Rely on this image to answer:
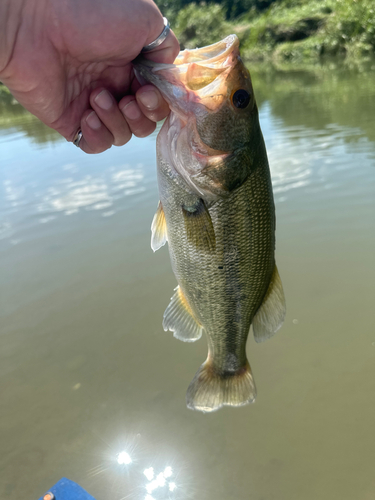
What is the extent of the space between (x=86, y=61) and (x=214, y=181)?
3.34 feet

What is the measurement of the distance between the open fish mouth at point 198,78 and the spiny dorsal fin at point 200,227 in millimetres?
425

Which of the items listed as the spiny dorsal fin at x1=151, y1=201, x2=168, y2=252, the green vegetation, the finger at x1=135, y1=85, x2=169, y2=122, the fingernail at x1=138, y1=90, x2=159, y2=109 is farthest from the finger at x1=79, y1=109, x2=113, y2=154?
the green vegetation

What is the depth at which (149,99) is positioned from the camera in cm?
189

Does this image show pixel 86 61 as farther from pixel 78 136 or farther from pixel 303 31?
pixel 303 31

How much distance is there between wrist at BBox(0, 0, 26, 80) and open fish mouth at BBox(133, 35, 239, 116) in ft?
2.42

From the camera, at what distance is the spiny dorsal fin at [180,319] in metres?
2.16

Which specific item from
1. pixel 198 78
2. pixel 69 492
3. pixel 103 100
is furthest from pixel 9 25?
pixel 69 492

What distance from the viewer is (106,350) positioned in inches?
160

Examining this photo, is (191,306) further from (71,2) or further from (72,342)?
(72,342)

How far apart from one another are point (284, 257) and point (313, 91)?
13.3 metres

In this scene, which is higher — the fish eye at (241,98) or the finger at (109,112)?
the fish eye at (241,98)

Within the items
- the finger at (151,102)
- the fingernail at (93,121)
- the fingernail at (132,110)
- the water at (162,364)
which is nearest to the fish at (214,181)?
the finger at (151,102)

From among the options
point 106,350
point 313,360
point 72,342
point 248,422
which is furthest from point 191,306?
point 72,342

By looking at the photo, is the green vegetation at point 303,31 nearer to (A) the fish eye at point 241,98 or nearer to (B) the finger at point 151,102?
(B) the finger at point 151,102
